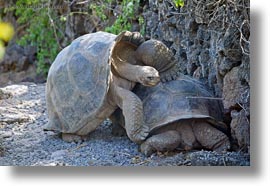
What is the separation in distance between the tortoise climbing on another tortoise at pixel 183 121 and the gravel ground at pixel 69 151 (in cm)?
6

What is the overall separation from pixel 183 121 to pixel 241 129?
25 centimetres

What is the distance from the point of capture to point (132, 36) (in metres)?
2.95

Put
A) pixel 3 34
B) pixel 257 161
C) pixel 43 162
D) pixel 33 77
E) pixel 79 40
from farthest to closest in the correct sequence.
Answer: pixel 33 77 < pixel 79 40 < pixel 43 162 < pixel 257 161 < pixel 3 34

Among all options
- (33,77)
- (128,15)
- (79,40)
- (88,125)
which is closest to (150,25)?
(128,15)

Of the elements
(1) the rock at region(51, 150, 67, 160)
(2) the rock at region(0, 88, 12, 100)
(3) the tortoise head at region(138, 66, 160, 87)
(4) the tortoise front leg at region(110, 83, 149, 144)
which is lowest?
(1) the rock at region(51, 150, 67, 160)

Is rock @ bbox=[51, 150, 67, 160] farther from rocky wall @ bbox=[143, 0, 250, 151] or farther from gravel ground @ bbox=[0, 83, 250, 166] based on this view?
rocky wall @ bbox=[143, 0, 250, 151]

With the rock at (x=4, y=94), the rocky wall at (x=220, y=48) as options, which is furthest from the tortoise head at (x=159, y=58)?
the rock at (x=4, y=94)

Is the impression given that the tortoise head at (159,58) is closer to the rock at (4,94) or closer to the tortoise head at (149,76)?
the tortoise head at (149,76)

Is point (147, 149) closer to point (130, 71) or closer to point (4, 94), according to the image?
point (130, 71)

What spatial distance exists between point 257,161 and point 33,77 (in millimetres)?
2476

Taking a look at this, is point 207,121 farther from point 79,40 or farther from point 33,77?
point 33,77

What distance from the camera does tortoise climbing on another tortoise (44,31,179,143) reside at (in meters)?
2.80

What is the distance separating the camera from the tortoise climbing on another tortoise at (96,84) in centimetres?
280

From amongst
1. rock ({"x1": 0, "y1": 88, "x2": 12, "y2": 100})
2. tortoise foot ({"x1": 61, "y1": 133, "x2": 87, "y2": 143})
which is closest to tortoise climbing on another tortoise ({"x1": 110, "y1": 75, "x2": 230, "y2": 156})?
tortoise foot ({"x1": 61, "y1": 133, "x2": 87, "y2": 143})
